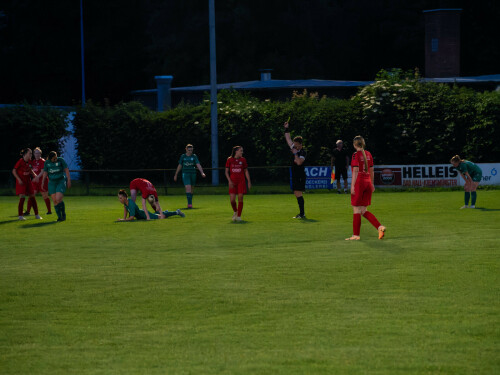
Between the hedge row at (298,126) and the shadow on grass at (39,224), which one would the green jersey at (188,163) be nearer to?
the shadow on grass at (39,224)

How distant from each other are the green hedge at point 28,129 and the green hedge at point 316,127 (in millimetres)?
1143

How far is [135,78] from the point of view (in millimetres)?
61375

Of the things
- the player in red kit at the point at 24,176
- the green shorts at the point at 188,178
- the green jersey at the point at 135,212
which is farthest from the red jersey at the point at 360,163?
the green shorts at the point at 188,178

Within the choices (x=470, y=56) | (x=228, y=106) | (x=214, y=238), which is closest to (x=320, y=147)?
(x=228, y=106)

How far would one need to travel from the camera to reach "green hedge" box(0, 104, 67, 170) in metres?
39.2

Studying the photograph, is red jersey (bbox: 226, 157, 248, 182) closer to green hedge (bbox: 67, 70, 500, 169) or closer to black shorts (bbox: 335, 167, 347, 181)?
black shorts (bbox: 335, 167, 347, 181)

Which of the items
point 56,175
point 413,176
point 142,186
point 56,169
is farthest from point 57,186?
point 413,176

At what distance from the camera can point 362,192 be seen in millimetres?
15523

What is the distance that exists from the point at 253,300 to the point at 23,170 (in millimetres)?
13971

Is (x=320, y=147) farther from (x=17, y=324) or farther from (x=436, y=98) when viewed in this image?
(x=17, y=324)

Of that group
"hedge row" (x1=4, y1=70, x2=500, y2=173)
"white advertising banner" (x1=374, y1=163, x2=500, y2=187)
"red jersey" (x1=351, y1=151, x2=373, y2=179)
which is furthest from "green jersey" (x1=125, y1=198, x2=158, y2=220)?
"hedge row" (x1=4, y1=70, x2=500, y2=173)

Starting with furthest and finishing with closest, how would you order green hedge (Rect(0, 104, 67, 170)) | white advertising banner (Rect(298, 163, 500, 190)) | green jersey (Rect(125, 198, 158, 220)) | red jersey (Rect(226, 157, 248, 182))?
green hedge (Rect(0, 104, 67, 170)) < white advertising banner (Rect(298, 163, 500, 190)) < green jersey (Rect(125, 198, 158, 220)) < red jersey (Rect(226, 157, 248, 182))

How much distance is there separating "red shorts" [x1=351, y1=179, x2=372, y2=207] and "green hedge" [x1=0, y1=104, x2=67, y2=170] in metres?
25.9

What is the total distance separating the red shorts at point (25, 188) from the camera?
73.9 ft
